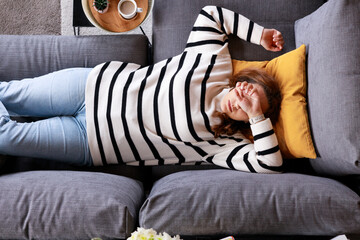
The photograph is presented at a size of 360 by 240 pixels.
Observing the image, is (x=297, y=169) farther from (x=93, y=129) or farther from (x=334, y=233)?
(x=93, y=129)

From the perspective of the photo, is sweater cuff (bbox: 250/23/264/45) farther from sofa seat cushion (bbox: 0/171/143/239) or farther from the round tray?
sofa seat cushion (bbox: 0/171/143/239)

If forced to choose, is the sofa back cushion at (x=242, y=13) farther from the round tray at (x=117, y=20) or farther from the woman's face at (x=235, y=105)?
the woman's face at (x=235, y=105)

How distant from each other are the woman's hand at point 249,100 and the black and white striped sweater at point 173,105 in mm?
116

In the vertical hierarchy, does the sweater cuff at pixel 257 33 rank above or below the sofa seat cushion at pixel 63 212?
above

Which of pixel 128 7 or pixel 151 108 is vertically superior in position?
pixel 128 7

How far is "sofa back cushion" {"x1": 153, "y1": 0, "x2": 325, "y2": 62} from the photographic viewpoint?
4.90ft

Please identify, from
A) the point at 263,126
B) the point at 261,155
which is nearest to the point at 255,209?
the point at 261,155

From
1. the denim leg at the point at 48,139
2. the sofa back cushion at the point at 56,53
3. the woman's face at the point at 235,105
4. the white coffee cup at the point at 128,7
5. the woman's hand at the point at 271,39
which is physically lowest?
the denim leg at the point at 48,139

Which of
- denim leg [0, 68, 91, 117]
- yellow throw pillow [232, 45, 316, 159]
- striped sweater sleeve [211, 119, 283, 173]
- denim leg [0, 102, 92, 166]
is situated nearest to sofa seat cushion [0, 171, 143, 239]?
denim leg [0, 102, 92, 166]

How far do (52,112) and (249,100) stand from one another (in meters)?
0.86

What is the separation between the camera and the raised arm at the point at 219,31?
1.42 meters

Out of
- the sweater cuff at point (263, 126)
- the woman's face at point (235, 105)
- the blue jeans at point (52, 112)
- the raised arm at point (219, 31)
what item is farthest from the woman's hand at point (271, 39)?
the blue jeans at point (52, 112)

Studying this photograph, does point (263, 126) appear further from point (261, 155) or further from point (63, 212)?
point (63, 212)

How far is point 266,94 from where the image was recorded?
1309 mm
